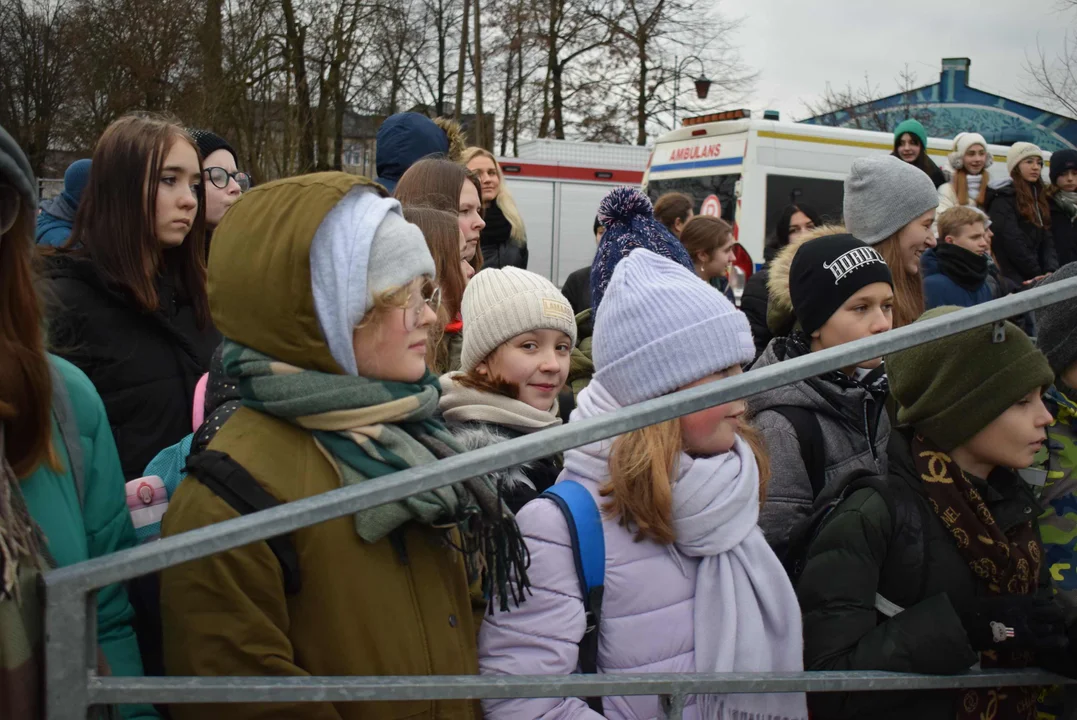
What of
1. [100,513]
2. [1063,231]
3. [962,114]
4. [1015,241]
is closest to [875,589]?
[100,513]

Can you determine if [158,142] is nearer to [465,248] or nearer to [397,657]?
[465,248]

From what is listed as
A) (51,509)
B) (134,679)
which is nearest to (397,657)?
(134,679)

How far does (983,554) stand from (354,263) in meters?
1.40

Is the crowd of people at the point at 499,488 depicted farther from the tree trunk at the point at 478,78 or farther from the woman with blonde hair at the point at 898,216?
the tree trunk at the point at 478,78

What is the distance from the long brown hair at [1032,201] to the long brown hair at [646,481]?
20.9ft

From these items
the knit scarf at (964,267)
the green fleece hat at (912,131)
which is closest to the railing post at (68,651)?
the knit scarf at (964,267)

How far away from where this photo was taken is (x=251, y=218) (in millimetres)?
1801

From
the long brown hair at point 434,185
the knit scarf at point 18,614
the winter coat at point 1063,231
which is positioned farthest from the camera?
the winter coat at point 1063,231

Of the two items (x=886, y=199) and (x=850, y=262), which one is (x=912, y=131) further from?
(x=850, y=262)

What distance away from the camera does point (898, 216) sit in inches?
162

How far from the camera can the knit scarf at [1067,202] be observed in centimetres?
762

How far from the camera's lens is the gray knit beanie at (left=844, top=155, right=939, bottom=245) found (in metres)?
4.11

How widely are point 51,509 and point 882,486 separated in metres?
1.58

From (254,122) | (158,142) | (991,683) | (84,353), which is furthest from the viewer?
(254,122)
